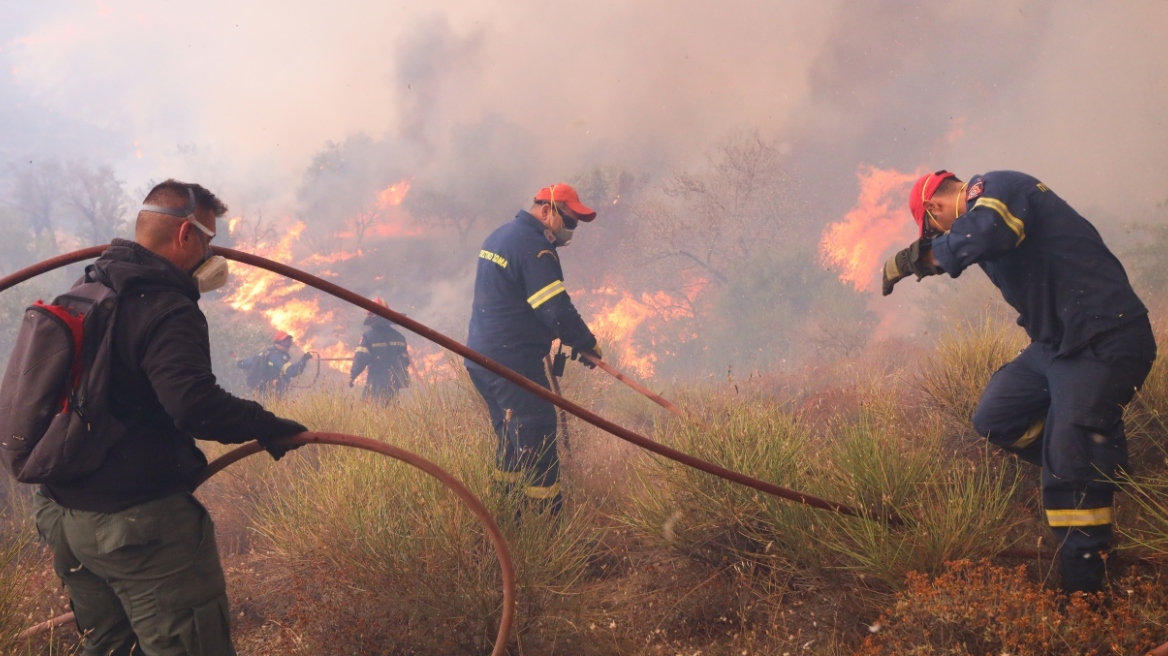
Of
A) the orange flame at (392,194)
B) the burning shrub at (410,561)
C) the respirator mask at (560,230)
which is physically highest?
the orange flame at (392,194)

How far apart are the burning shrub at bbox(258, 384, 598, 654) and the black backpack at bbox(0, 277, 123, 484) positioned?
51.8 inches

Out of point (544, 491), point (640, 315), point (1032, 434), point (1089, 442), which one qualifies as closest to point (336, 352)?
point (640, 315)

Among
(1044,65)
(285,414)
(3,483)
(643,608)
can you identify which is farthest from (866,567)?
(1044,65)

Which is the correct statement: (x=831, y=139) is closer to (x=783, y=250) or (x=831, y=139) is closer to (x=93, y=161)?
(x=783, y=250)

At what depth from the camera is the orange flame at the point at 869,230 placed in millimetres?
23500

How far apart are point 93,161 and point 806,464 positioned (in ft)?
285

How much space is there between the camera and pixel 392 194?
34375 mm

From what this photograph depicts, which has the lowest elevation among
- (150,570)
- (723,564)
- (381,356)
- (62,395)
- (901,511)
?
(723,564)

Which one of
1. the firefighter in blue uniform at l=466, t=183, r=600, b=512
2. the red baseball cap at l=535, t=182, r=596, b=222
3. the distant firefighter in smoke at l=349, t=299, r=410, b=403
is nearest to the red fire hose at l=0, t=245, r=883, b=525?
the firefighter in blue uniform at l=466, t=183, r=600, b=512

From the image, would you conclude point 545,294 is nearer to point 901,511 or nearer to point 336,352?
point 901,511

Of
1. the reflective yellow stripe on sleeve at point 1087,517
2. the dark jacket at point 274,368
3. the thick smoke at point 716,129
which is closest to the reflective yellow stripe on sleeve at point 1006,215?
the reflective yellow stripe on sleeve at point 1087,517

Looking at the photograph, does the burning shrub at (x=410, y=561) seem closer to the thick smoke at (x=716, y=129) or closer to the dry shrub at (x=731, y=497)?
the dry shrub at (x=731, y=497)

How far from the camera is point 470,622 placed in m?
3.01

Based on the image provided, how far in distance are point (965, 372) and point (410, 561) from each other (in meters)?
3.64
